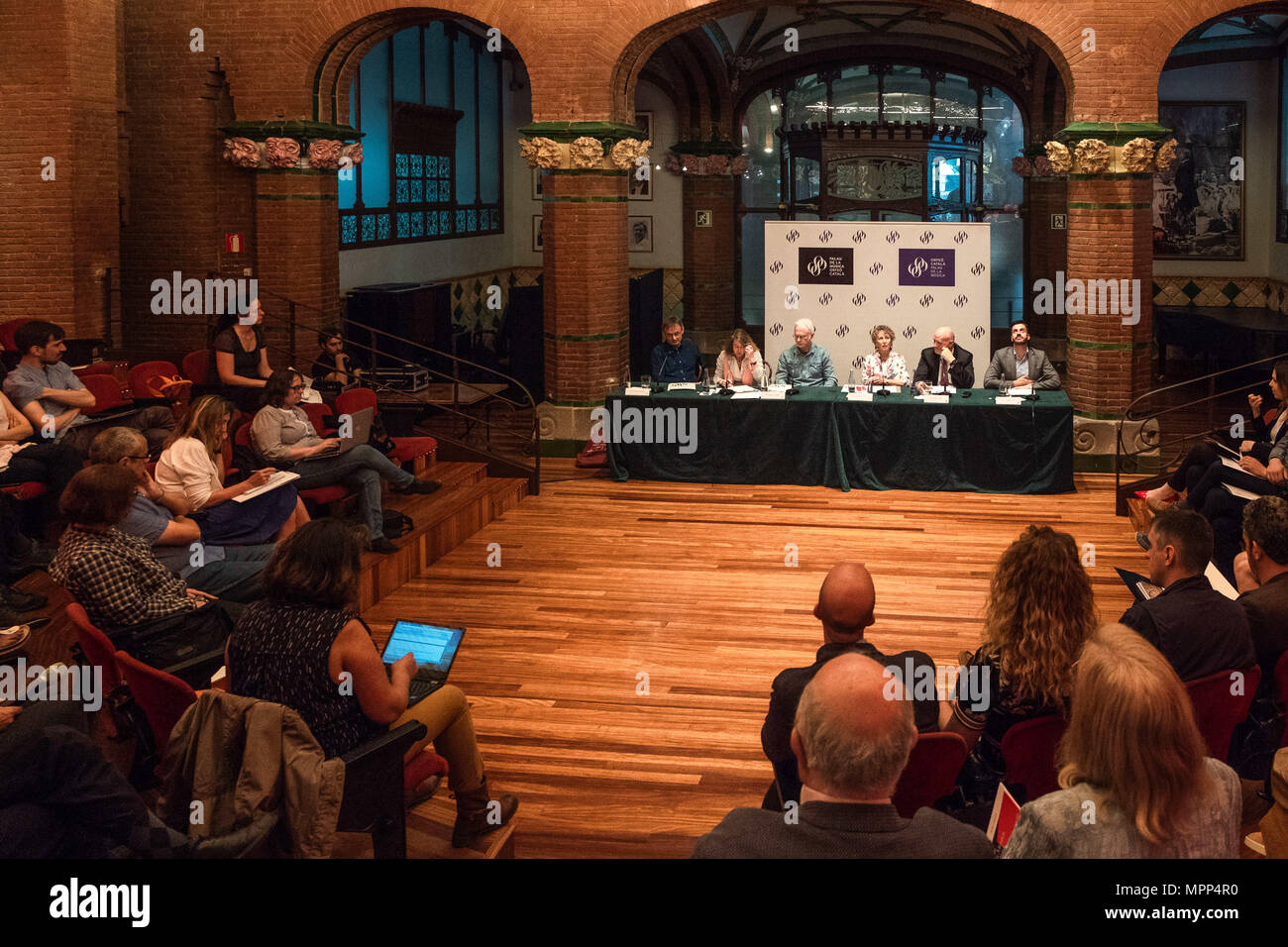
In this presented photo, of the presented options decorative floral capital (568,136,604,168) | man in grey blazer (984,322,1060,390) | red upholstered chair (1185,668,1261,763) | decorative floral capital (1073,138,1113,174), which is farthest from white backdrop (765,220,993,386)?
red upholstered chair (1185,668,1261,763)

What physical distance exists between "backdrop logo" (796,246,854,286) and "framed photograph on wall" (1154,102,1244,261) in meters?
7.03

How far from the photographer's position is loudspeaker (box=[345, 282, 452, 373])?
13.8 m

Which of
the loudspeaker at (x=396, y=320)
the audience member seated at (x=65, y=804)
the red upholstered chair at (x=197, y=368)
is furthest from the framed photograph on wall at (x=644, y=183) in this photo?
the audience member seated at (x=65, y=804)

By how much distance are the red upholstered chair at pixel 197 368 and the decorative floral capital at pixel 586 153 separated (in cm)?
354

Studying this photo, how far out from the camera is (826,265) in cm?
1177

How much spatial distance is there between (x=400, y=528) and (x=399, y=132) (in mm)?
7925

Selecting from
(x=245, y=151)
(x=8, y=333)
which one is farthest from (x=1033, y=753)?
(x=245, y=151)

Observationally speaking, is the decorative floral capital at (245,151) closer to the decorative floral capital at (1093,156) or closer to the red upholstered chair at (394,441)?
the red upholstered chair at (394,441)

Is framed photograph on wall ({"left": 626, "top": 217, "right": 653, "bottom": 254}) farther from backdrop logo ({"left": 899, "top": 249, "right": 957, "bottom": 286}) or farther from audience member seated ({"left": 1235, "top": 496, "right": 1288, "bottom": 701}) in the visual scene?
audience member seated ({"left": 1235, "top": 496, "right": 1288, "bottom": 701})

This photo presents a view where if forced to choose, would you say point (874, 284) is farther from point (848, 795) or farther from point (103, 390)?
point (848, 795)

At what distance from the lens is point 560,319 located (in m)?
11.8

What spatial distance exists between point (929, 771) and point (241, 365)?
754 centimetres
